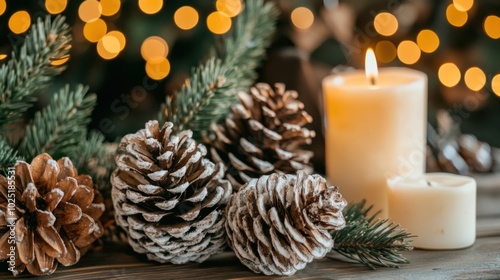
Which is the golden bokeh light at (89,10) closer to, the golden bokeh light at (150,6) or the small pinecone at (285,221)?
the golden bokeh light at (150,6)

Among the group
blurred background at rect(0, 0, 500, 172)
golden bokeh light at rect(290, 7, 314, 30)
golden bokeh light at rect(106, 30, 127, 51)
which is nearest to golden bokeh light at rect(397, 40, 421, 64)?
blurred background at rect(0, 0, 500, 172)

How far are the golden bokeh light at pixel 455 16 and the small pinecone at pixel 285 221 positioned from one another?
992 millimetres

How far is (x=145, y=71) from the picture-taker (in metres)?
1.27

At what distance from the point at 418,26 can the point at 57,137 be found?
1.00 metres

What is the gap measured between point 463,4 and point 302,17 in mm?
463

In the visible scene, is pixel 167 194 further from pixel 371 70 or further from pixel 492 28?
pixel 492 28

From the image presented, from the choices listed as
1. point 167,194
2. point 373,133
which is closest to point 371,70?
point 373,133

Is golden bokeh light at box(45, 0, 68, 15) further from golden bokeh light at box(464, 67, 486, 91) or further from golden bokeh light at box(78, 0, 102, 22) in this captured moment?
golden bokeh light at box(464, 67, 486, 91)

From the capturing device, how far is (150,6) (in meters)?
1.20

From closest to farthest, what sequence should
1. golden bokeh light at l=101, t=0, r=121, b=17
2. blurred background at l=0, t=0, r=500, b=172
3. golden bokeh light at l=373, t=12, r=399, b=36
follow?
blurred background at l=0, t=0, r=500, b=172 < golden bokeh light at l=101, t=0, r=121, b=17 < golden bokeh light at l=373, t=12, r=399, b=36

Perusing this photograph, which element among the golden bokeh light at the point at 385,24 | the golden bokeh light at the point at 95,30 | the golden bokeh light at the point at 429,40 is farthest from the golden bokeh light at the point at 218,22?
the golden bokeh light at the point at 429,40

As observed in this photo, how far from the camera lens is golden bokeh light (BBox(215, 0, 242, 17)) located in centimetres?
116

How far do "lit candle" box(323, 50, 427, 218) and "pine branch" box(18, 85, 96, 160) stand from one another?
0.97 feet

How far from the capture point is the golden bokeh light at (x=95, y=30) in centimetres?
122
